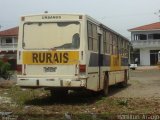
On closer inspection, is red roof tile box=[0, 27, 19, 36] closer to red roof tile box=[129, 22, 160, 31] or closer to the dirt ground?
red roof tile box=[129, 22, 160, 31]

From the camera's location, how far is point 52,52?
1744cm

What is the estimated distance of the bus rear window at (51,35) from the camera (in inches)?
686

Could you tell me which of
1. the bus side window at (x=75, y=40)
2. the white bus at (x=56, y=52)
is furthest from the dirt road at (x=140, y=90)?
the bus side window at (x=75, y=40)

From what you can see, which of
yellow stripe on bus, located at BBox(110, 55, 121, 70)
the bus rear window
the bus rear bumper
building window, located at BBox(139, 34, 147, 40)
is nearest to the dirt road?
yellow stripe on bus, located at BBox(110, 55, 121, 70)

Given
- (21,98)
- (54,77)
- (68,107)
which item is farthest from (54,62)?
(21,98)

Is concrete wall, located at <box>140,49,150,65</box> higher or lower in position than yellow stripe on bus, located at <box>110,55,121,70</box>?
higher

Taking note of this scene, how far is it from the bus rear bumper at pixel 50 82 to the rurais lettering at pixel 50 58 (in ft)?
2.13

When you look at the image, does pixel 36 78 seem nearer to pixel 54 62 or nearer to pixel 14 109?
pixel 54 62

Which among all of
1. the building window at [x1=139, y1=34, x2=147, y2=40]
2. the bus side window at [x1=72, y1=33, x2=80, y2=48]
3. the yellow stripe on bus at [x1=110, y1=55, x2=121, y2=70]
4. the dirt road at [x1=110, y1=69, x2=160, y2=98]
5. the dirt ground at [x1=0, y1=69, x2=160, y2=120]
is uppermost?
the building window at [x1=139, y1=34, x2=147, y2=40]

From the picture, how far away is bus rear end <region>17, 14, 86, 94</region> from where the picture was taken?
17.2 metres

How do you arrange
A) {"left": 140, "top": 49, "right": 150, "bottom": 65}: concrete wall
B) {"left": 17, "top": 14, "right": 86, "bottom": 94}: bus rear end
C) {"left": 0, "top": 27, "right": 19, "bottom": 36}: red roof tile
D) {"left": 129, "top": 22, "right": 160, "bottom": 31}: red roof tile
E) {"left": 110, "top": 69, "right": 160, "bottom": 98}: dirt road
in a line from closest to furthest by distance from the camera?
{"left": 17, "top": 14, "right": 86, "bottom": 94}: bus rear end → {"left": 110, "top": 69, "right": 160, "bottom": 98}: dirt road → {"left": 140, "top": 49, "right": 150, "bottom": 65}: concrete wall → {"left": 129, "top": 22, "right": 160, "bottom": 31}: red roof tile → {"left": 0, "top": 27, "right": 19, "bottom": 36}: red roof tile

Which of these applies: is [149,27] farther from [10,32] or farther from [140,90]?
[140,90]

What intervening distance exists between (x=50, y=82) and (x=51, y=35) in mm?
1678

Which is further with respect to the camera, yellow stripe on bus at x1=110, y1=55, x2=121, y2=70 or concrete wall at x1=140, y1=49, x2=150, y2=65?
concrete wall at x1=140, y1=49, x2=150, y2=65
